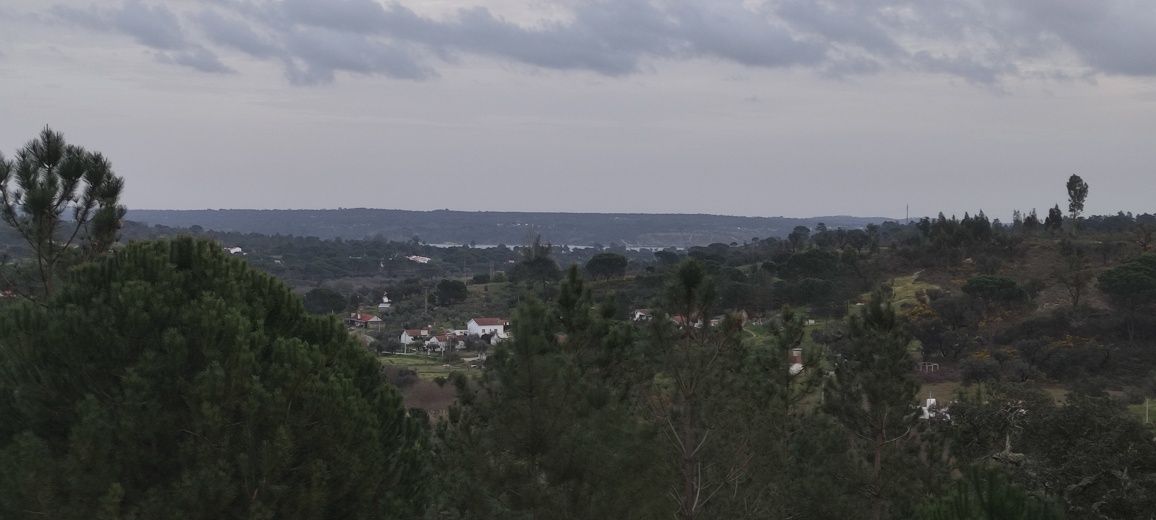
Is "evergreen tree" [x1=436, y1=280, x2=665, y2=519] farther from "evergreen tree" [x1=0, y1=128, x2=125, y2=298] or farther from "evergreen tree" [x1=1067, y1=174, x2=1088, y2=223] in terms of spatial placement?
"evergreen tree" [x1=1067, y1=174, x2=1088, y2=223]

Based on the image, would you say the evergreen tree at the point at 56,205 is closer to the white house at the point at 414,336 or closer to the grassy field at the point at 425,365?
the grassy field at the point at 425,365

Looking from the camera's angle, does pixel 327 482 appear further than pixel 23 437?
Yes

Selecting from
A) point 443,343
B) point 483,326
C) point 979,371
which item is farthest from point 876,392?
point 483,326

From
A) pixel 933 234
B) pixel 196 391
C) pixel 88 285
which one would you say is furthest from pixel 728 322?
pixel 933 234

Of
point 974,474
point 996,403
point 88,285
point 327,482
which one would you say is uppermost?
point 88,285

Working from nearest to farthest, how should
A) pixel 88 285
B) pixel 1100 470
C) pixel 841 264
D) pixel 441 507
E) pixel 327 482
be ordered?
pixel 327 482
pixel 88 285
pixel 441 507
pixel 1100 470
pixel 841 264

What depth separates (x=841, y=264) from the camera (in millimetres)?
65500

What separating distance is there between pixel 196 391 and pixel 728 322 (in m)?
5.51

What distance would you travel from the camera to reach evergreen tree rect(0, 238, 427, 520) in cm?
824

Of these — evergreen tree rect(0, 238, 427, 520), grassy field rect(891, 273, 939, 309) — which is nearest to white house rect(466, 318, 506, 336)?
grassy field rect(891, 273, 939, 309)

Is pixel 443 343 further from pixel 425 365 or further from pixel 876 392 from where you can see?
pixel 876 392

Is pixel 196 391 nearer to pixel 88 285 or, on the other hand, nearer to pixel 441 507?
pixel 88 285

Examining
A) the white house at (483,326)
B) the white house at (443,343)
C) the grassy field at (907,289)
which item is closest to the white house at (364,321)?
the white house at (483,326)

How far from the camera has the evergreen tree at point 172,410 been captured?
824 centimetres
